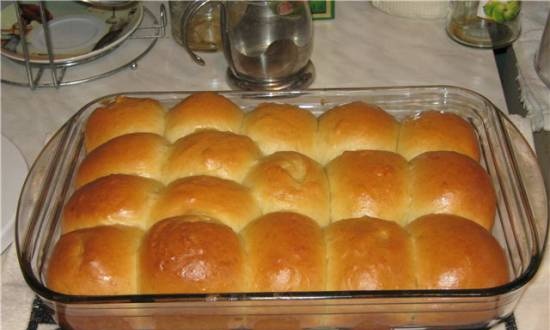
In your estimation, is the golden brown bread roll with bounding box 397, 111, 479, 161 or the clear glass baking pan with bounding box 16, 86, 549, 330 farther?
the golden brown bread roll with bounding box 397, 111, 479, 161

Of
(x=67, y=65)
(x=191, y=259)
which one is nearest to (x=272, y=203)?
(x=191, y=259)

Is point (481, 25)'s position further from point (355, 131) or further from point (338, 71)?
point (355, 131)

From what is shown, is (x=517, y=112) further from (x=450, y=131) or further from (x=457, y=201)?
(x=457, y=201)

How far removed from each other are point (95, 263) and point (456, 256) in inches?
17.1

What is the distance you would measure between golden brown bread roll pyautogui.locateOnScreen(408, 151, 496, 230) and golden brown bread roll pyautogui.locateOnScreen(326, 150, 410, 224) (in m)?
0.02

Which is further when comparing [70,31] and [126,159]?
[70,31]

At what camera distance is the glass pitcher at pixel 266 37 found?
1.30 meters

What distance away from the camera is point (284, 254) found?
2.67 ft

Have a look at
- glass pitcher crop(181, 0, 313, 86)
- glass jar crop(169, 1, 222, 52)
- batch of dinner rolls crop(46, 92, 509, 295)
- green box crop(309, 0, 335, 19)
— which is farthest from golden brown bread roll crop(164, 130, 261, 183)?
green box crop(309, 0, 335, 19)

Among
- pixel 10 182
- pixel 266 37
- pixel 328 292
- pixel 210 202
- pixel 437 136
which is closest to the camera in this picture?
pixel 328 292

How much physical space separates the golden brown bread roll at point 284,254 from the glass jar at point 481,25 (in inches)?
30.3

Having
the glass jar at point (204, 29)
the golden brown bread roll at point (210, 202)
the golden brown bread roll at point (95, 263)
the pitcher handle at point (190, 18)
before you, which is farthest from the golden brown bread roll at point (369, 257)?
the glass jar at point (204, 29)

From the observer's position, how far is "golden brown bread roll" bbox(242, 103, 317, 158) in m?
1.00

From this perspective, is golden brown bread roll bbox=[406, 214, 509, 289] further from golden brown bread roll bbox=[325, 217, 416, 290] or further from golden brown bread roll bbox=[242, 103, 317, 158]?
golden brown bread roll bbox=[242, 103, 317, 158]
